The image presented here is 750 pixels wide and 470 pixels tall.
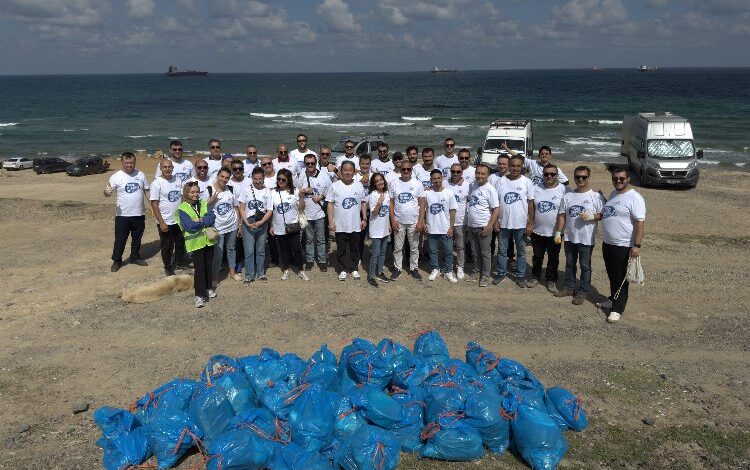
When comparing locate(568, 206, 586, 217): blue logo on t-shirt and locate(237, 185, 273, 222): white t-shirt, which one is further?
locate(237, 185, 273, 222): white t-shirt

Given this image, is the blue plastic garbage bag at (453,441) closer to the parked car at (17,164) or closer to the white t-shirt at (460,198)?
the white t-shirt at (460,198)

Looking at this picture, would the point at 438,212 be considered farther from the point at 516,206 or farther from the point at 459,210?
the point at 516,206

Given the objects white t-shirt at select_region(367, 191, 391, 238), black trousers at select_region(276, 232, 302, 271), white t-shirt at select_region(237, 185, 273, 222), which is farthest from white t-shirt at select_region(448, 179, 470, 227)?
white t-shirt at select_region(237, 185, 273, 222)

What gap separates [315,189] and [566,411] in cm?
517

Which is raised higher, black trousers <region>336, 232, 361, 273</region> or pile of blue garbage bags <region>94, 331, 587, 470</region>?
black trousers <region>336, 232, 361, 273</region>

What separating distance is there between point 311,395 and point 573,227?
4.65 meters

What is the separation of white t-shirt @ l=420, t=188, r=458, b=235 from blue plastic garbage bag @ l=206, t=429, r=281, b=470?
4.65m

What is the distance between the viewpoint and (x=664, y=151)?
61.5 ft

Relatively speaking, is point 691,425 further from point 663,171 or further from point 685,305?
point 663,171

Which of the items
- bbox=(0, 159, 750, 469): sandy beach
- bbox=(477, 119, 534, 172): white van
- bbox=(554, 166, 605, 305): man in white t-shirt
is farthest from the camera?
bbox=(477, 119, 534, 172): white van

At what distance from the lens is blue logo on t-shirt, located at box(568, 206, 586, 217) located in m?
7.69

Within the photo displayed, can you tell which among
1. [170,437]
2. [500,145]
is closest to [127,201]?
[170,437]

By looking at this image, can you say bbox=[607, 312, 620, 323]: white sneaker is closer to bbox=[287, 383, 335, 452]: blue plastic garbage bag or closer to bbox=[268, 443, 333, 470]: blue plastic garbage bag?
bbox=[287, 383, 335, 452]: blue plastic garbage bag

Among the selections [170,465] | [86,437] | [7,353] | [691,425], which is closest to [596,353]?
[691,425]
